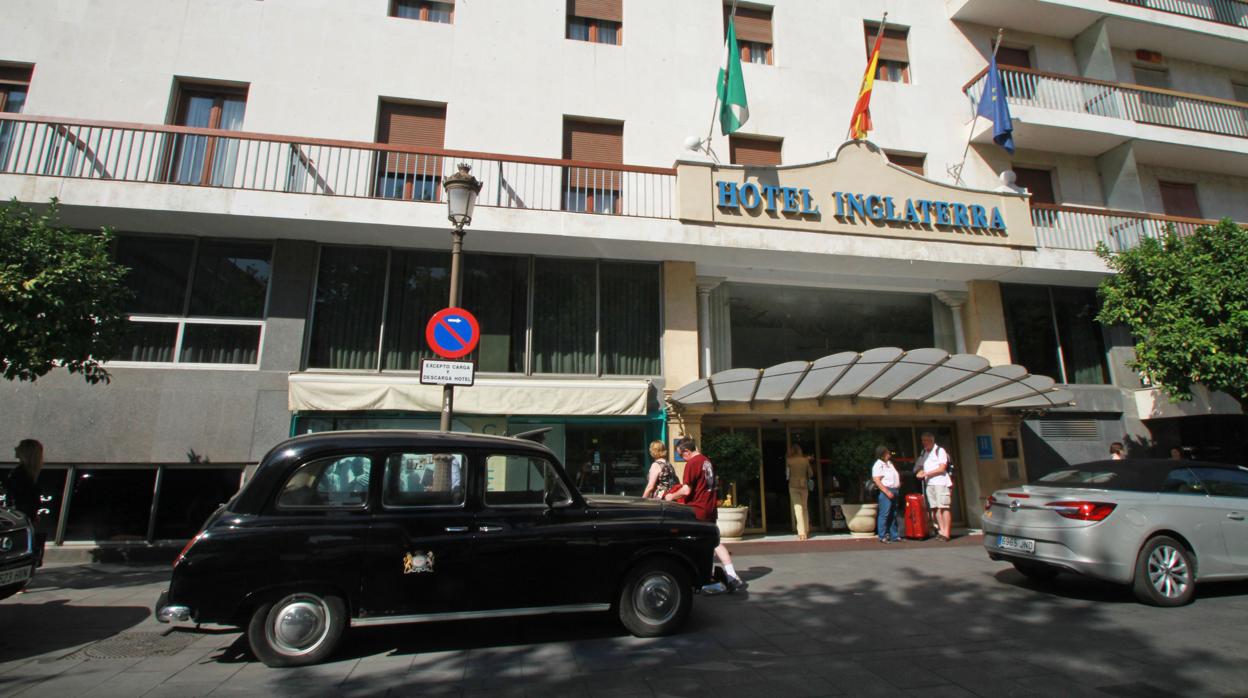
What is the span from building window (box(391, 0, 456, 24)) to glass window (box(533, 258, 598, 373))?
18.6ft

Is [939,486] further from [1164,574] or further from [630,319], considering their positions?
[630,319]

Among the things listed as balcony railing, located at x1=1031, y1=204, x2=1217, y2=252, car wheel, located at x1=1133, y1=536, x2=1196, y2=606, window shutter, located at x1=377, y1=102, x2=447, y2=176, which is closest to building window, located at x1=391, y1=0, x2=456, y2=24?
window shutter, located at x1=377, y1=102, x2=447, y2=176

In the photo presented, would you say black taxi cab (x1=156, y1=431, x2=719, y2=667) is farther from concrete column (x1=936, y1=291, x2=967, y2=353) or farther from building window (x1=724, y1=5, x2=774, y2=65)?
building window (x1=724, y1=5, x2=774, y2=65)

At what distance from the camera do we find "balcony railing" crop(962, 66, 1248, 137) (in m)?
13.8

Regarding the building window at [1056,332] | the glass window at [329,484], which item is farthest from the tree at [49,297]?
the building window at [1056,332]

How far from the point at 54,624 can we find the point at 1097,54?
21625mm

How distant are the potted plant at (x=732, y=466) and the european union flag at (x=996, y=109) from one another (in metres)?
8.58

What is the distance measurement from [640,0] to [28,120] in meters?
11.2

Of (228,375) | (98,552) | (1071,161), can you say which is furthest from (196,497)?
(1071,161)

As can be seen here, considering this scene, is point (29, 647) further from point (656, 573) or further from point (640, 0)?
point (640, 0)

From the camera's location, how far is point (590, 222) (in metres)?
A: 10.5

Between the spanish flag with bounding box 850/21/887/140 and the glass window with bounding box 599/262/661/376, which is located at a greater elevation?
the spanish flag with bounding box 850/21/887/140

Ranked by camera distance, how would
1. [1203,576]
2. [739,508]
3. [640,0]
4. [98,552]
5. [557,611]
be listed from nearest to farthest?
[557,611] < [1203,576] < [98,552] < [739,508] < [640,0]

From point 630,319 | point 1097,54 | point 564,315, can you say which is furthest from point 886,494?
point 1097,54
